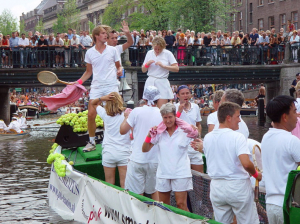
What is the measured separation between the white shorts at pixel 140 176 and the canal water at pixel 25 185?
2015 mm

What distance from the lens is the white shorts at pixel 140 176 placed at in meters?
7.11

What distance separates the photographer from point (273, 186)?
4.71m

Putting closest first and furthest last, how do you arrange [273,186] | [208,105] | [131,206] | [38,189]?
[273,186] < [131,206] < [38,189] < [208,105]

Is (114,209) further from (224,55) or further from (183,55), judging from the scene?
(224,55)

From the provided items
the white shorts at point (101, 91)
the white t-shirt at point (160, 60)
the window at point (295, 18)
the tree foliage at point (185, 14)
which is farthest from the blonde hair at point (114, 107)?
the window at point (295, 18)

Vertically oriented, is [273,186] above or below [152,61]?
below

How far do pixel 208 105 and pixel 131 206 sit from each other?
122 feet

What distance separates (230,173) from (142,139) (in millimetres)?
1971

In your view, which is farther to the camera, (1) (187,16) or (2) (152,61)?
(1) (187,16)

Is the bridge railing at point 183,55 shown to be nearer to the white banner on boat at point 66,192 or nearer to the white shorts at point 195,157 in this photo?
the white banner on boat at point 66,192

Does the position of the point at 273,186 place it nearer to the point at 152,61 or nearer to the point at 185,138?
the point at 185,138

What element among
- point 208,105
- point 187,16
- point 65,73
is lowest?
point 208,105

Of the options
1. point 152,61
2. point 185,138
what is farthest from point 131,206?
point 152,61

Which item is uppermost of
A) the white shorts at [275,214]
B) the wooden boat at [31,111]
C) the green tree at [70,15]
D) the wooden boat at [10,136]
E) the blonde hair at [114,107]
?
the green tree at [70,15]
